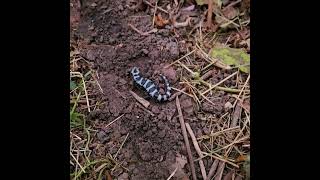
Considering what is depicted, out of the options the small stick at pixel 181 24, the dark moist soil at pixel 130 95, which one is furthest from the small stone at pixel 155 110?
the small stick at pixel 181 24

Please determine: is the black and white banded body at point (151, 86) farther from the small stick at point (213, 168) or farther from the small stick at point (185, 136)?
A: the small stick at point (213, 168)

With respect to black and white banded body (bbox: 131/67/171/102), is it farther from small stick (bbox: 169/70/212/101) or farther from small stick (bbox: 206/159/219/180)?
small stick (bbox: 206/159/219/180)

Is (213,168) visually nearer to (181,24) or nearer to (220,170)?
(220,170)
